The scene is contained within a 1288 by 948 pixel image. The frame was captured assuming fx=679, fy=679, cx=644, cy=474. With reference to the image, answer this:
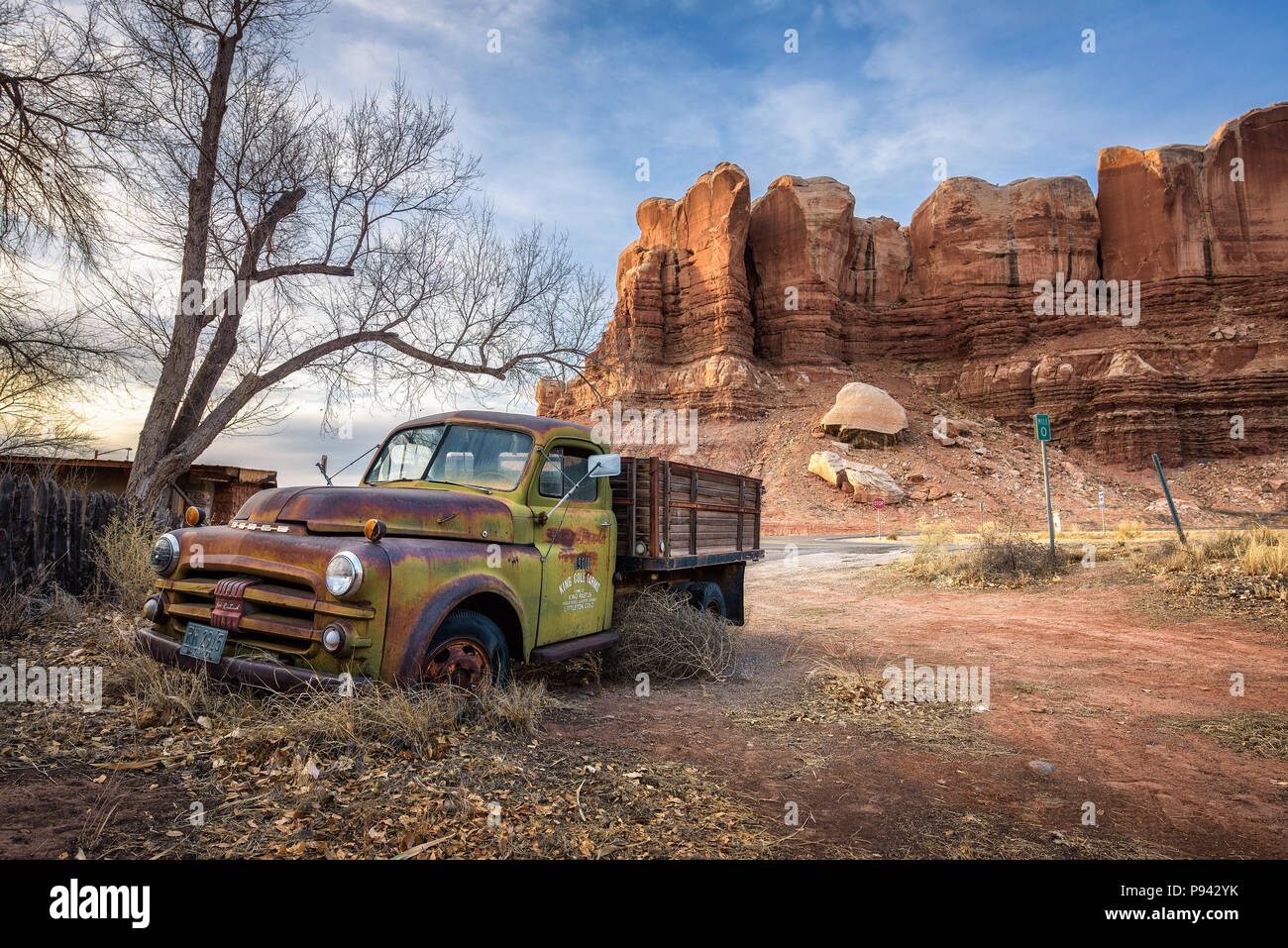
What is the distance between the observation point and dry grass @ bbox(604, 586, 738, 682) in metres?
6.14

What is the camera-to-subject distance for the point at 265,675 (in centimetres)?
356

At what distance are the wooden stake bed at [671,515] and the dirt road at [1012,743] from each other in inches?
46.2

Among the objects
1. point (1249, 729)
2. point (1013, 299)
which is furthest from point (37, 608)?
point (1013, 299)

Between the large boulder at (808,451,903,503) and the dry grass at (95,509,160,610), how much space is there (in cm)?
3302

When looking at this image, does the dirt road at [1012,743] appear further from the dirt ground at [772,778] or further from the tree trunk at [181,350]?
the tree trunk at [181,350]

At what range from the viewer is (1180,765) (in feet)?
13.5

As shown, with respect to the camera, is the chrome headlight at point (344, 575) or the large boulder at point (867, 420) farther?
the large boulder at point (867, 420)

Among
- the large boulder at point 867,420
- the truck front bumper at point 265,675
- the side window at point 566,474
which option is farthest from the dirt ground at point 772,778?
the large boulder at point 867,420

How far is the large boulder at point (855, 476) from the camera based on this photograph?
1427 inches

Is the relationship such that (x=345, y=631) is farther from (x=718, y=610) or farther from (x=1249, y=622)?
(x=1249, y=622)

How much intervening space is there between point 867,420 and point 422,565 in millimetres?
40326

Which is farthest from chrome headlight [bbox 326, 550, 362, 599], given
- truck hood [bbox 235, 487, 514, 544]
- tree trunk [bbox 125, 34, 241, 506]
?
tree trunk [bbox 125, 34, 241, 506]
